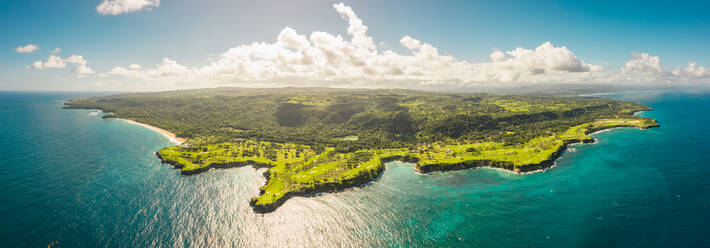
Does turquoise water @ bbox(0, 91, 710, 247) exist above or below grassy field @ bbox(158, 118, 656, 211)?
below

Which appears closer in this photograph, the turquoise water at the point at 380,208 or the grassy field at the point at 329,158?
the turquoise water at the point at 380,208

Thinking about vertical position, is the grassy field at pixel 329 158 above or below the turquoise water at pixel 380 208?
above

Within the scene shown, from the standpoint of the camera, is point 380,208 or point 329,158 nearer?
point 380,208

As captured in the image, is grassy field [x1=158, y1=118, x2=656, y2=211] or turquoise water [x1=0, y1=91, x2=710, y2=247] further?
grassy field [x1=158, y1=118, x2=656, y2=211]

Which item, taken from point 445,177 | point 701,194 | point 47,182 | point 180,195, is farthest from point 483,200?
point 47,182

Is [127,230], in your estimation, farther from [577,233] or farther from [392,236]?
[577,233]
